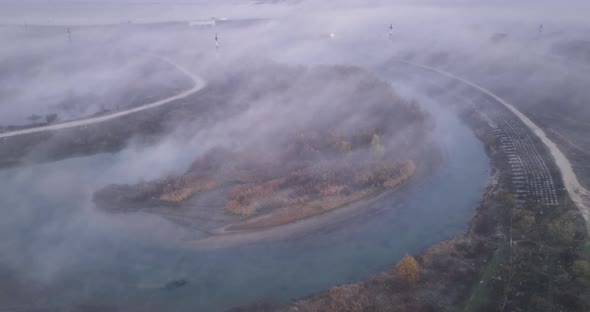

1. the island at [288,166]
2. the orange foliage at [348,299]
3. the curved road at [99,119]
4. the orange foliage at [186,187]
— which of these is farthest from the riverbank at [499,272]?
the curved road at [99,119]

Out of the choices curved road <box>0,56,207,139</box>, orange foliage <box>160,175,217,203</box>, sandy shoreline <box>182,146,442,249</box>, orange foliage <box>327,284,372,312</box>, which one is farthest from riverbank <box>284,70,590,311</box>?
curved road <box>0,56,207,139</box>

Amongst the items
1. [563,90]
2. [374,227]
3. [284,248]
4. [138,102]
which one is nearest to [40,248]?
[284,248]

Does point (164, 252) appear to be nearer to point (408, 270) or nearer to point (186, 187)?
point (186, 187)

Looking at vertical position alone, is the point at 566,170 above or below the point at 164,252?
above

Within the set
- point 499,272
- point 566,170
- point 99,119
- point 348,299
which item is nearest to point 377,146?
point 566,170

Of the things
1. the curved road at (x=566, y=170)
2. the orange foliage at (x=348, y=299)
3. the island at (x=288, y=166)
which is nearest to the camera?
the orange foliage at (x=348, y=299)

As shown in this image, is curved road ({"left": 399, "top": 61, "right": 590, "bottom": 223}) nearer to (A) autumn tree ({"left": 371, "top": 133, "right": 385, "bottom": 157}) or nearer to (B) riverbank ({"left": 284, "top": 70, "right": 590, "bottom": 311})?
(B) riverbank ({"left": 284, "top": 70, "right": 590, "bottom": 311})

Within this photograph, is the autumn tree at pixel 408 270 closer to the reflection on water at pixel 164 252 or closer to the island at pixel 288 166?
the reflection on water at pixel 164 252
